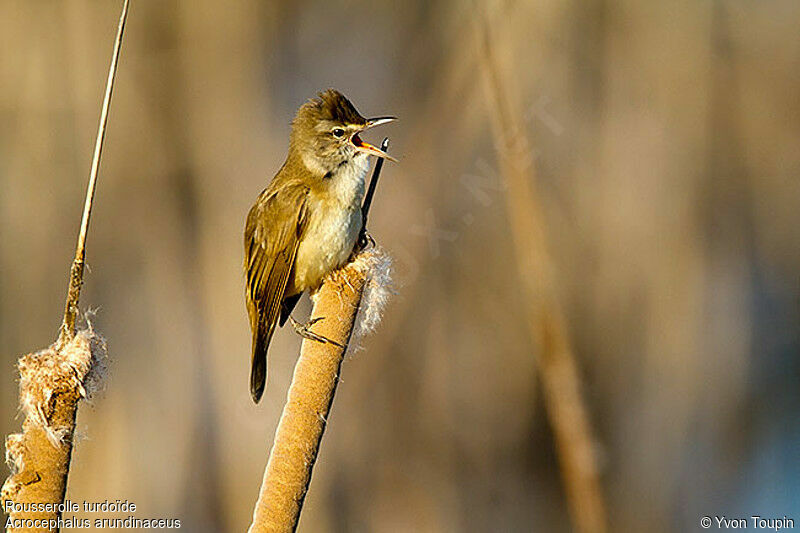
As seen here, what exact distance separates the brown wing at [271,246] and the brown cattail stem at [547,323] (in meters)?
0.75

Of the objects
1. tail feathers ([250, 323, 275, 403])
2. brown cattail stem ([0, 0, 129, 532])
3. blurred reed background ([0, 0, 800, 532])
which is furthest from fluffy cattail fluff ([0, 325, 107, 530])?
blurred reed background ([0, 0, 800, 532])

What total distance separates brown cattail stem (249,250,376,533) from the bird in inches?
27.4

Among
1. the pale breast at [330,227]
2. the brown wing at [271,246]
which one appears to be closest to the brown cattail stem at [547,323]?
the pale breast at [330,227]

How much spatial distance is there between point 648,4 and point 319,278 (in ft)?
5.90

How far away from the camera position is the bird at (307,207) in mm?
2279

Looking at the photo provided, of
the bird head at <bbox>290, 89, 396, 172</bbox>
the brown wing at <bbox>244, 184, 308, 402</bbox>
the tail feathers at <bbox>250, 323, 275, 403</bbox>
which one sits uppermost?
the bird head at <bbox>290, 89, 396, 172</bbox>

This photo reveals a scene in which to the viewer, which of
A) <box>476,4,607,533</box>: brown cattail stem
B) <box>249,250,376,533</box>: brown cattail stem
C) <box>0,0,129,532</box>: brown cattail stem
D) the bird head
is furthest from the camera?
the bird head

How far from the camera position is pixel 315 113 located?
7.94 feet

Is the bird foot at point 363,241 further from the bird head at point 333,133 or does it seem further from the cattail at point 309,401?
the cattail at point 309,401

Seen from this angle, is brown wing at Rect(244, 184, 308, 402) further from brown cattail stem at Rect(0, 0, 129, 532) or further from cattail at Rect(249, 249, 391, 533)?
brown cattail stem at Rect(0, 0, 129, 532)

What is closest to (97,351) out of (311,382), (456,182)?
(311,382)

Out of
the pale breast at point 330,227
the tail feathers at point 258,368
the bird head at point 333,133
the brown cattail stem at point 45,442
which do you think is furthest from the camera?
the bird head at point 333,133

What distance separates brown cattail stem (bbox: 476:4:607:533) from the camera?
1.58 metres

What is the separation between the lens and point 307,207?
2.38 metres
